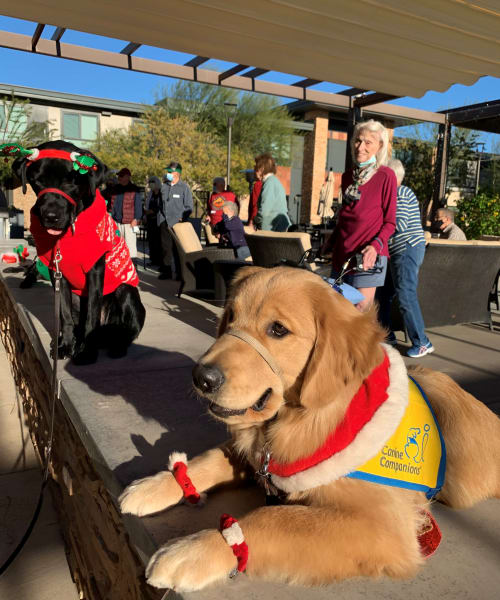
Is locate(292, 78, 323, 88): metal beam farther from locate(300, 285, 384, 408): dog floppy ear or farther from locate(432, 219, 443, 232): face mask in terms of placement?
locate(300, 285, 384, 408): dog floppy ear

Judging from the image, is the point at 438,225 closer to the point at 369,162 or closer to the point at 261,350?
the point at 369,162

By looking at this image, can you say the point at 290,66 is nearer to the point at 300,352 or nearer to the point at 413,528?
the point at 300,352

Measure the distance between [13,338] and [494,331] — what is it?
20.2 ft

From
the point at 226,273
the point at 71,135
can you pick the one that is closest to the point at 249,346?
the point at 226,273

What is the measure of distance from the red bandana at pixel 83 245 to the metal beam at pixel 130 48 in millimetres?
3630

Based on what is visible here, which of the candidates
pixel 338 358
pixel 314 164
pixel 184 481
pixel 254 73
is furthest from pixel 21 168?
pixel 314 164

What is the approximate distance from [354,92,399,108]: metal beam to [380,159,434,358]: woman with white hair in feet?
11.3

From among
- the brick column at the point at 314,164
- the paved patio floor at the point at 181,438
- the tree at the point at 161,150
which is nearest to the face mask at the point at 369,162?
the paved patio floor at the point at 181,438

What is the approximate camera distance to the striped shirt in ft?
15.5

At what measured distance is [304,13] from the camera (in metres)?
4.86

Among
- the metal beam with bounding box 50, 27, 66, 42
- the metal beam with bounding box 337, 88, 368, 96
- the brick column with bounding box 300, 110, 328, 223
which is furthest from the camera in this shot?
the brick column with bounding box 300, 110, 328, 223

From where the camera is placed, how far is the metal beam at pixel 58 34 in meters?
5.91

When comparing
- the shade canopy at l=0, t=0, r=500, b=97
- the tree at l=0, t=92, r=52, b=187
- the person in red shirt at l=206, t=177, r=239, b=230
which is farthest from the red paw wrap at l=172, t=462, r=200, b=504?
the tree at l=0, t=92, r=52, b=187

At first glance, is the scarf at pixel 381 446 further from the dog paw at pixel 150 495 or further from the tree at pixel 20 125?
the tree at pixel 20 125
